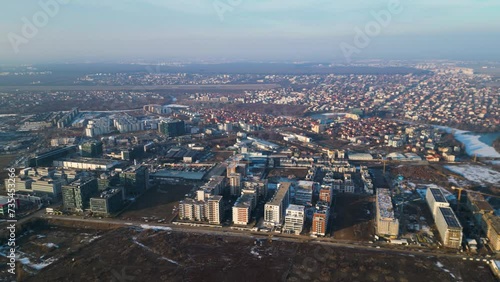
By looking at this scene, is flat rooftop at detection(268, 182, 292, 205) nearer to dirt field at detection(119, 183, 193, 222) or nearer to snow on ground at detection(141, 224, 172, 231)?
snow on ground at detection(141, 224, 172, 231)

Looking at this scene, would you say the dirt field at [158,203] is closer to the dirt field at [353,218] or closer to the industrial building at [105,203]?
the industrial building at [105,203]

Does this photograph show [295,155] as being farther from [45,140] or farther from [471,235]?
[45,140]

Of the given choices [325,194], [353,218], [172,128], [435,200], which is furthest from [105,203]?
[172,128]

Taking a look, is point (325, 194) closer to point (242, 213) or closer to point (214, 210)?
point (242, 213)

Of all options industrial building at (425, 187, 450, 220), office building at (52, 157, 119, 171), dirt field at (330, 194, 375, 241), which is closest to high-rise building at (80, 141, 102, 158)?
office building at (52, 157, 119, 171)

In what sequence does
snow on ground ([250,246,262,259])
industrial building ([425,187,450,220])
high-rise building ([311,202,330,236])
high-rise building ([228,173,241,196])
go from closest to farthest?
1. snow on ground ([250,246,262,259])
2. high-rise building ([311,202,330,236])
3. industrial building ([425,187,450,220])
4. high-rise building ([228,173,241,196])

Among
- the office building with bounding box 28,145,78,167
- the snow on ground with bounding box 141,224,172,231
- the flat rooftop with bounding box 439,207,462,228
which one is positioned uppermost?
the office building with bounding box 28,145,78,167

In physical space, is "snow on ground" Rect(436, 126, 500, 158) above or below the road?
above
